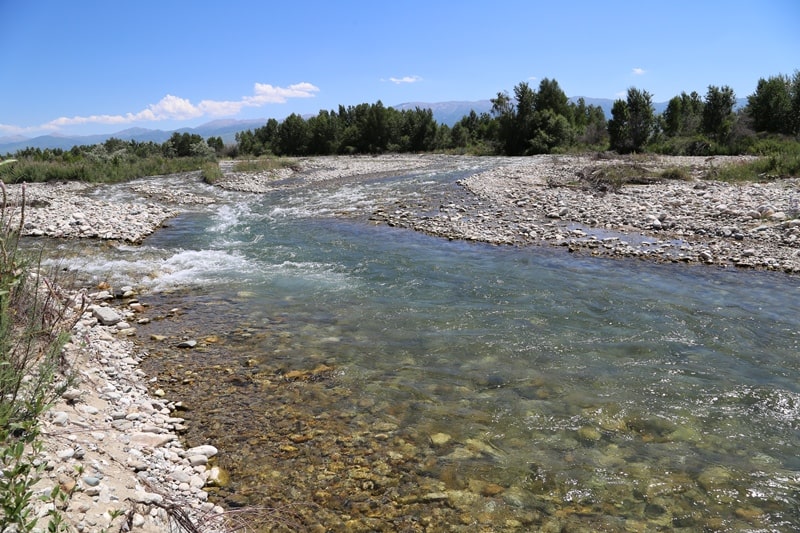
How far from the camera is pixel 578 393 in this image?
5.99 metres

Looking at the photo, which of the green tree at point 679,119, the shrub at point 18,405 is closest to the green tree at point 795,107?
the green tree at point 679,119

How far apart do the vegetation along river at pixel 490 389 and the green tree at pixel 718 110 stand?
45517mm

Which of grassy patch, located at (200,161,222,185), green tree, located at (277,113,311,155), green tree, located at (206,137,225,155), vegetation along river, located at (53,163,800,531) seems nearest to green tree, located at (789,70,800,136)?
vegetation along river, located at (53,163,800,531)

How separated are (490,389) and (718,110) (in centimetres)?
5441

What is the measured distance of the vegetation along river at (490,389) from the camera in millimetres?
4289

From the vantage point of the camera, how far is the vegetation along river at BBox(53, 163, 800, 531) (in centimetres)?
429

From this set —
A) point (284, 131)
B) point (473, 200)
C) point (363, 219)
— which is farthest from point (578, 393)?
point (284, 131)

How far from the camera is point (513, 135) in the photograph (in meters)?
59.8

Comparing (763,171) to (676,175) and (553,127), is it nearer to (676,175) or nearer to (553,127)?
(676,175)

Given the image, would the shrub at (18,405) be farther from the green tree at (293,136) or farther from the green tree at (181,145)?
the green tree at (293,136)

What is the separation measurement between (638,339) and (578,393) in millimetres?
2263

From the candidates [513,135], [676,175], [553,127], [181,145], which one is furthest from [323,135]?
[676,175]

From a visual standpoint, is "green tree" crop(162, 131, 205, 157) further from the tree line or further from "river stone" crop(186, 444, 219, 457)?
"river stone" crop(186, 444, 219, 457)

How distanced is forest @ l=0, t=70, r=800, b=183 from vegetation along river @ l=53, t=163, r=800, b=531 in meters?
10.9
